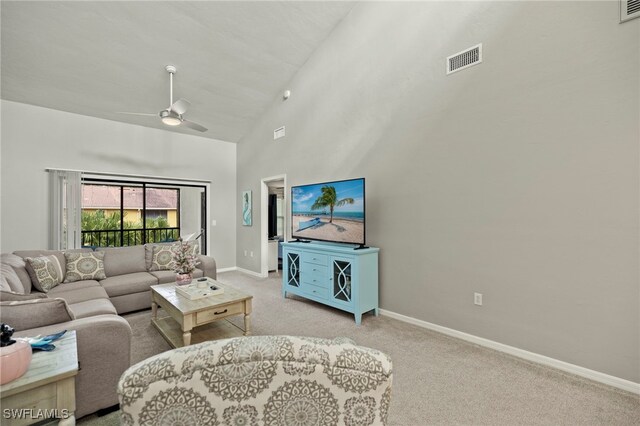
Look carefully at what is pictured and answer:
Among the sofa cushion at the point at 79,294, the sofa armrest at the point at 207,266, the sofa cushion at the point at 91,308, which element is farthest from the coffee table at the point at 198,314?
the sofa armrest at the point at 207,266

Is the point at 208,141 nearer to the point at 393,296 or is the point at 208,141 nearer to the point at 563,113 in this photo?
the point at 393,296

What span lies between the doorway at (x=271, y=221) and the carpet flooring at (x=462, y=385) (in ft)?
8.47

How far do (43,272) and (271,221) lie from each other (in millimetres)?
3785

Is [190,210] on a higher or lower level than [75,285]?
higher

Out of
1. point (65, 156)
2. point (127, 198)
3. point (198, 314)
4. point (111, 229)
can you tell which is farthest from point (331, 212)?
point (65, 156)

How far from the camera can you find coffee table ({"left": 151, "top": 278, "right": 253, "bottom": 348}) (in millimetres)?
2566

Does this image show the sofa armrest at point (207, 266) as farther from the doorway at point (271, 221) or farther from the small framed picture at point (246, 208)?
the small framed picture at point (246, 208)

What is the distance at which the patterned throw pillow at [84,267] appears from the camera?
363cm

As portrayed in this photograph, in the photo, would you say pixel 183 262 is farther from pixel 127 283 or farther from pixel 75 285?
pixel 75 285

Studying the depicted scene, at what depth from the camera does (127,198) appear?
5379 millimetres

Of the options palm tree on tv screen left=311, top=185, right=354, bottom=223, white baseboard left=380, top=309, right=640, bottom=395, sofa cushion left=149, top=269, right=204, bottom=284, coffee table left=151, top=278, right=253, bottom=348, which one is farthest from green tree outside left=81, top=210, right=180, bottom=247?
white baseboard left=380, top=309, right=640, bottom=395

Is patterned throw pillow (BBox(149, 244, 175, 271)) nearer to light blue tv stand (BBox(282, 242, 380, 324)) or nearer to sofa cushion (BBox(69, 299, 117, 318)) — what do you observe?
sofa cushion (BBox(69, 299, 117, 318))

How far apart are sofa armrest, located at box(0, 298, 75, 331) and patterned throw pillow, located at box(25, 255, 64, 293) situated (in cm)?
179

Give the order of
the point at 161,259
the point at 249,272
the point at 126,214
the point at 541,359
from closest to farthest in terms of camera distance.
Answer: the point at 541,359
the point at 161,259
the point at 126,214
the point at 249,272
